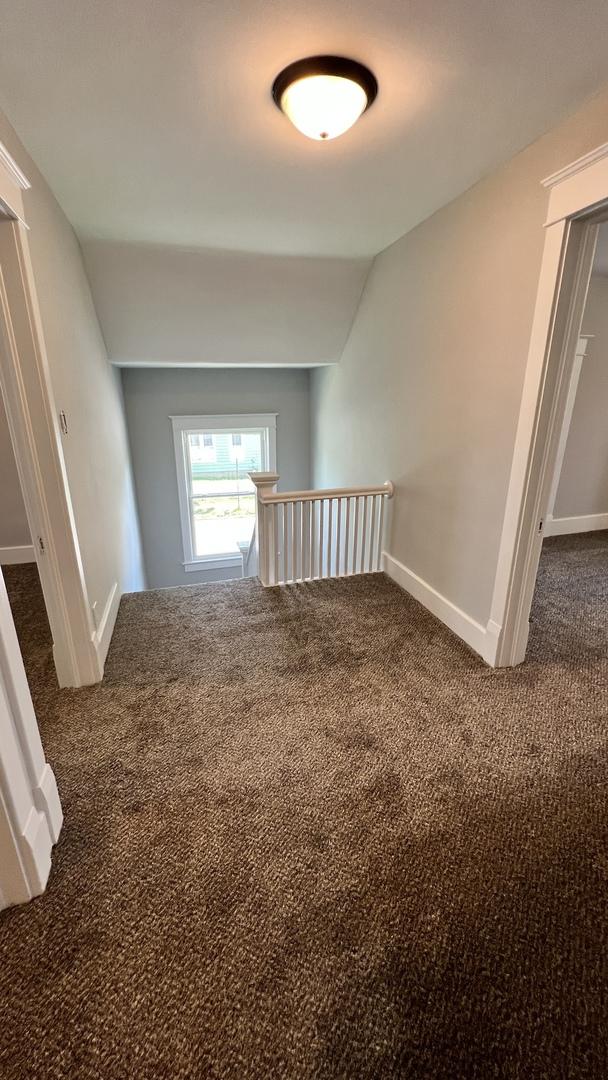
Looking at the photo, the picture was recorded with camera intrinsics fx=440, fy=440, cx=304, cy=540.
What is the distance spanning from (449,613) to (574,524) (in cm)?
251

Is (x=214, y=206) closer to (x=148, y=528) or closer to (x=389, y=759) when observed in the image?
(x=389, y=759)

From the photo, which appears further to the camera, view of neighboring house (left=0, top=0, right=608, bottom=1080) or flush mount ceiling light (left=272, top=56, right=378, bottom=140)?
flush mount ceiling light (left=272, top=56, right=378, bottom=140)

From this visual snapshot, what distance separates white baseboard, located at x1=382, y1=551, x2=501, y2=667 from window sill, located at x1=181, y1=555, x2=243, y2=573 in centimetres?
304

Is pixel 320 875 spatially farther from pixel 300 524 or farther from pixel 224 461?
pixel 224 461

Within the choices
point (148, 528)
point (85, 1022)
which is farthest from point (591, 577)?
point (148, 528)

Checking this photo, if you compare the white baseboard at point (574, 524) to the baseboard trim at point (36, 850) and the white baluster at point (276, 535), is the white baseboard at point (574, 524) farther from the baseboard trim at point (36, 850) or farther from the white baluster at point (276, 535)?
the baseboard trim at point (36, 850)

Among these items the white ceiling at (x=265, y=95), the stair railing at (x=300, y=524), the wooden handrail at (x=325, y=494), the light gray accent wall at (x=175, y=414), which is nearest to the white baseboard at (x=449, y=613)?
the stair railing at (x=300, y=524)

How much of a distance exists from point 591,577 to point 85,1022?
371cm

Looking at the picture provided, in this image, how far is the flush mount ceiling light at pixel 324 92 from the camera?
1.32m

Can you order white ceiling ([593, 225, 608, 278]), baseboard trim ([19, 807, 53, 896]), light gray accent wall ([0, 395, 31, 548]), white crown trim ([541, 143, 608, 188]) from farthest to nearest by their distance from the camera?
light gray accent wall ([0, 395, 31, 548])
white ceiling ([593, 225, 608, 278])
white crown trim ([541, 143, 608, 188])
baseboard trim ([19, 807, 53, 896])

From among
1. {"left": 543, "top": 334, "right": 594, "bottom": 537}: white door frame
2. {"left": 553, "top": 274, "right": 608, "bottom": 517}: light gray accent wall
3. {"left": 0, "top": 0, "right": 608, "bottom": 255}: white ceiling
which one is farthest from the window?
{"left": 553, "top": 274, "right": 608, "bottom": 517}: light gray accent wall

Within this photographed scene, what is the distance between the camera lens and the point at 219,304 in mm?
3432

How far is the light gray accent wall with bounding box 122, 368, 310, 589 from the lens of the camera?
5043 millimetres

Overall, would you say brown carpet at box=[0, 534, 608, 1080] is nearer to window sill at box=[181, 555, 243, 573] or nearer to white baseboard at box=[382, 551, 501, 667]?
white baseboard at box=[382, 551, 501, 667]
